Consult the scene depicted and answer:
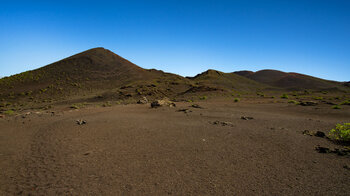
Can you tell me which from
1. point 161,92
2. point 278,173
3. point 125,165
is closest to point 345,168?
point 278,173

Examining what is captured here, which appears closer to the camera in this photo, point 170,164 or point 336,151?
point 170,164

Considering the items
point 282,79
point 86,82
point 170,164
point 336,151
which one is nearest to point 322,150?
point 336,151

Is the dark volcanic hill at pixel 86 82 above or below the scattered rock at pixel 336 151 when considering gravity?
above

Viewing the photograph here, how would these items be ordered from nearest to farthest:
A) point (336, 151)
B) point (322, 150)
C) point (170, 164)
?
point (170, 164)
point (336, 151)
point (322, 150)

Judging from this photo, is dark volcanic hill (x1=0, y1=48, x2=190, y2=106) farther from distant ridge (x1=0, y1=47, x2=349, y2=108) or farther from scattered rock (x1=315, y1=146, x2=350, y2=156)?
scattered rock (x1=315, y1=146, x2=350, y2=156)

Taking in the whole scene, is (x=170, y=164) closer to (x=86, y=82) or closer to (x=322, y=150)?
(x=322, y=150)

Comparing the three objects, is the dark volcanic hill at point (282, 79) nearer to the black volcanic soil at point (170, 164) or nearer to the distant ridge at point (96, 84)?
the distant ridge at point (96, 84)

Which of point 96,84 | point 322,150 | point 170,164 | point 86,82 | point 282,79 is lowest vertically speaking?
point 170,164

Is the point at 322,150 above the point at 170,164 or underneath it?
above

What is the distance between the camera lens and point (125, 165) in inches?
188

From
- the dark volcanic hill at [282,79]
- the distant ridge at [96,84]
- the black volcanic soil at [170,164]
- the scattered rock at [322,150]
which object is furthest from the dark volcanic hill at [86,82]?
the dark volcanic hill at [282,79]

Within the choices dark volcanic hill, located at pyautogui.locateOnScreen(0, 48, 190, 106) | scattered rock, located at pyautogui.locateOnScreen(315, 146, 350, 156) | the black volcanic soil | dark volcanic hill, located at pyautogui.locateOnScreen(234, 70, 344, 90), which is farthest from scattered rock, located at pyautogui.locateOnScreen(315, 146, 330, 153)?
dark volcanic hill, located at pyautogui.locateOnScreen(234, 70, 344, 90)

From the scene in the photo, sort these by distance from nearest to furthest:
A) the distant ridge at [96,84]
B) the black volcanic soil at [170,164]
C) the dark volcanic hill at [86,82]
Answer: the black volcanic soil at [170,164], the distant ridge at [96,84], the dark volcanic hill at [86,82]

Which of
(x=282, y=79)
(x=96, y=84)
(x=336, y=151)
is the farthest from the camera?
(x=282, y=79)
